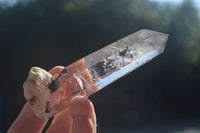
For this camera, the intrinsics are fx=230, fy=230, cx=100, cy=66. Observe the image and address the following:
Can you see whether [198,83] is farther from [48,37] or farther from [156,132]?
[48,37]

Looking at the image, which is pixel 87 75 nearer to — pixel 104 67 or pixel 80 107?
pixel 104 67

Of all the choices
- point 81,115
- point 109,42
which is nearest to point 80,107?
point 81,115

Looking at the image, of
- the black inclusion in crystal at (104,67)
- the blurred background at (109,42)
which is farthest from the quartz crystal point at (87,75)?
the blurred background at (109,42)

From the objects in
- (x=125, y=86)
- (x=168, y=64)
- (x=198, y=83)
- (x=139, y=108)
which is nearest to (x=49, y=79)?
(x=125, y=86)

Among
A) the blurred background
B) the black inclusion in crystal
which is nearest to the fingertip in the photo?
the black inclusion in crystal

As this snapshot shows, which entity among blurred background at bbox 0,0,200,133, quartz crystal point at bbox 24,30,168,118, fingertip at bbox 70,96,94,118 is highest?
quartz crystal point at bbox 24,30,168,118

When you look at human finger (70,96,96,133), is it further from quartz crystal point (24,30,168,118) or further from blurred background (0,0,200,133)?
blurred background (0,0,200,133)
